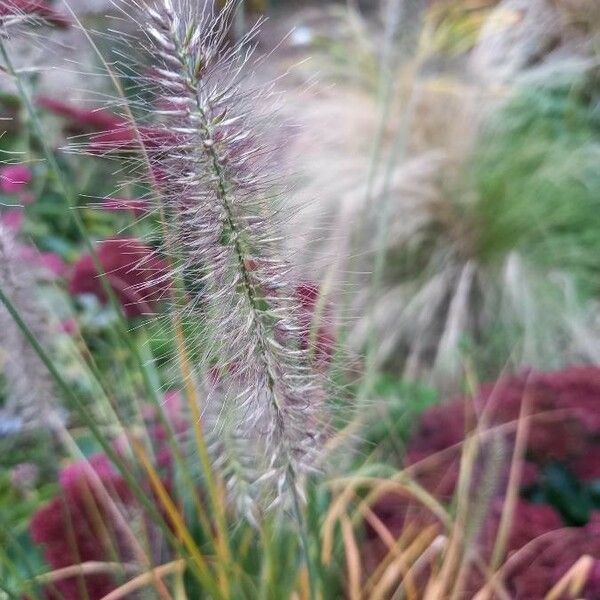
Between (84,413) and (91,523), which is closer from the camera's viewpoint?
(84,413)

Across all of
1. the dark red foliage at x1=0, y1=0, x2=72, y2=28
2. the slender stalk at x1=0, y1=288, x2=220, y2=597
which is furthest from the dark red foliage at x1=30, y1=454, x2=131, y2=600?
the dark red foliage at x1=0, y1=0, x2=72, y2=28

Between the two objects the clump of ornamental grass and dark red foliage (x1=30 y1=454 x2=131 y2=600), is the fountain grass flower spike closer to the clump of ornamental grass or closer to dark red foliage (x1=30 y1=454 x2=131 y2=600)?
the clump of ornamental grass

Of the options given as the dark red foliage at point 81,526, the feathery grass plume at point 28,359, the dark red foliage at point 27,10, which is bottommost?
the dark red foliage at point 81,526

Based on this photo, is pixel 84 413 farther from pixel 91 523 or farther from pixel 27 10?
pixel 91 523

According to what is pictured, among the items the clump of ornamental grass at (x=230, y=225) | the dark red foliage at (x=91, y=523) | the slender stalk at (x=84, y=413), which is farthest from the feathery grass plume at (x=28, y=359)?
the clump of ornamental grass at (x=230, y=225)

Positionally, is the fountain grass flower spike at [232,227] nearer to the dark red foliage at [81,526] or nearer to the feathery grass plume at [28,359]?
the feathery grass plume at [28,359]

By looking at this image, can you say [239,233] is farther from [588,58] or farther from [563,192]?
[588,58]

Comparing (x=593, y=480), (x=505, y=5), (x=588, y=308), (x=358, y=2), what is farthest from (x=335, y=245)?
(x=358, y=2)

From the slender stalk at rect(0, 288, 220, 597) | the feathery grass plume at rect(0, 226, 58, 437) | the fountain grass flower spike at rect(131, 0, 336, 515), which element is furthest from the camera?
the feathery grass plume at rect(0, 226, 58, 437)

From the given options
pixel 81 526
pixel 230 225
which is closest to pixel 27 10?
pixel 230 225
